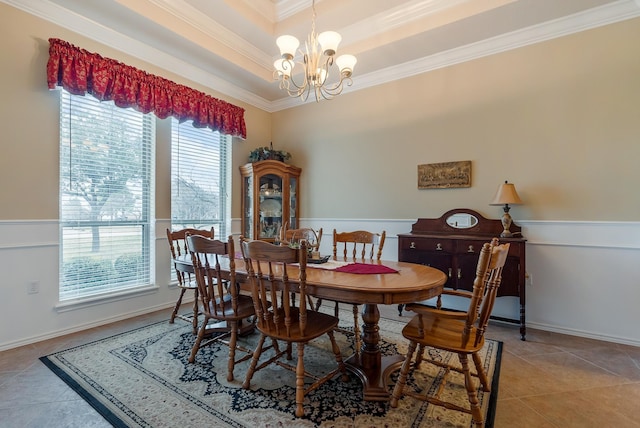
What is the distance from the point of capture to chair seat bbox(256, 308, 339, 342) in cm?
171

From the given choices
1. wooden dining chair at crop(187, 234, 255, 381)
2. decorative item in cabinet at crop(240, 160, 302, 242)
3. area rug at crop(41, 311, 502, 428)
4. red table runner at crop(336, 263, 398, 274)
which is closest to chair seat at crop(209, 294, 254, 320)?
wooden dining chair at crop(187, 234, 255, 381)

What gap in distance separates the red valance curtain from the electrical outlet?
167cm

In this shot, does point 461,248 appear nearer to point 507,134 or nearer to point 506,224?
point 506,224

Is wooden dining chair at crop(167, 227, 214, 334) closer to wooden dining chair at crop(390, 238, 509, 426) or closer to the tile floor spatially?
the tile floor

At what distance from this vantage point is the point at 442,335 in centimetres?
169

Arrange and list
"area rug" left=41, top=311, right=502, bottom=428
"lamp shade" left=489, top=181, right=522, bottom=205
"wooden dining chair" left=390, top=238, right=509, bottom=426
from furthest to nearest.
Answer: "lamp shade" left=489, top=181, right=522, bottom=205, "area rug" left=41, top=311, right=502, bottom=428, "wooden dining chair" left=390, top=238, right=509, bottom=426

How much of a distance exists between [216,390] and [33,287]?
2005mm

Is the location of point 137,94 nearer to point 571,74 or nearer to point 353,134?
point 353,134

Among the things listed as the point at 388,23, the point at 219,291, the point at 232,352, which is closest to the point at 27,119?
the point at 219,291

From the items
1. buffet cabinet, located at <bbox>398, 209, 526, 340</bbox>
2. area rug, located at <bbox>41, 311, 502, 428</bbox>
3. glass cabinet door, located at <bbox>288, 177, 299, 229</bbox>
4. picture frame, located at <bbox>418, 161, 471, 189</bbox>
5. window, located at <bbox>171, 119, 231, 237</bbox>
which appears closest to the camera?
area rug, located at <bbox>41, 311, 502, 428</bbox>

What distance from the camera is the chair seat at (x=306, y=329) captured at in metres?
1.71

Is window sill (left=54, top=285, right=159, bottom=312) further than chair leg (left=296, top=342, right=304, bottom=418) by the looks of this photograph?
Yes

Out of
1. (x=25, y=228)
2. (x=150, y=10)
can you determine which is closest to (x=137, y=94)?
(x=150, y=10)

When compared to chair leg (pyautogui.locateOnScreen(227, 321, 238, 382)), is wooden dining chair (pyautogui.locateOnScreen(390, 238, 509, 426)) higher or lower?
higher
